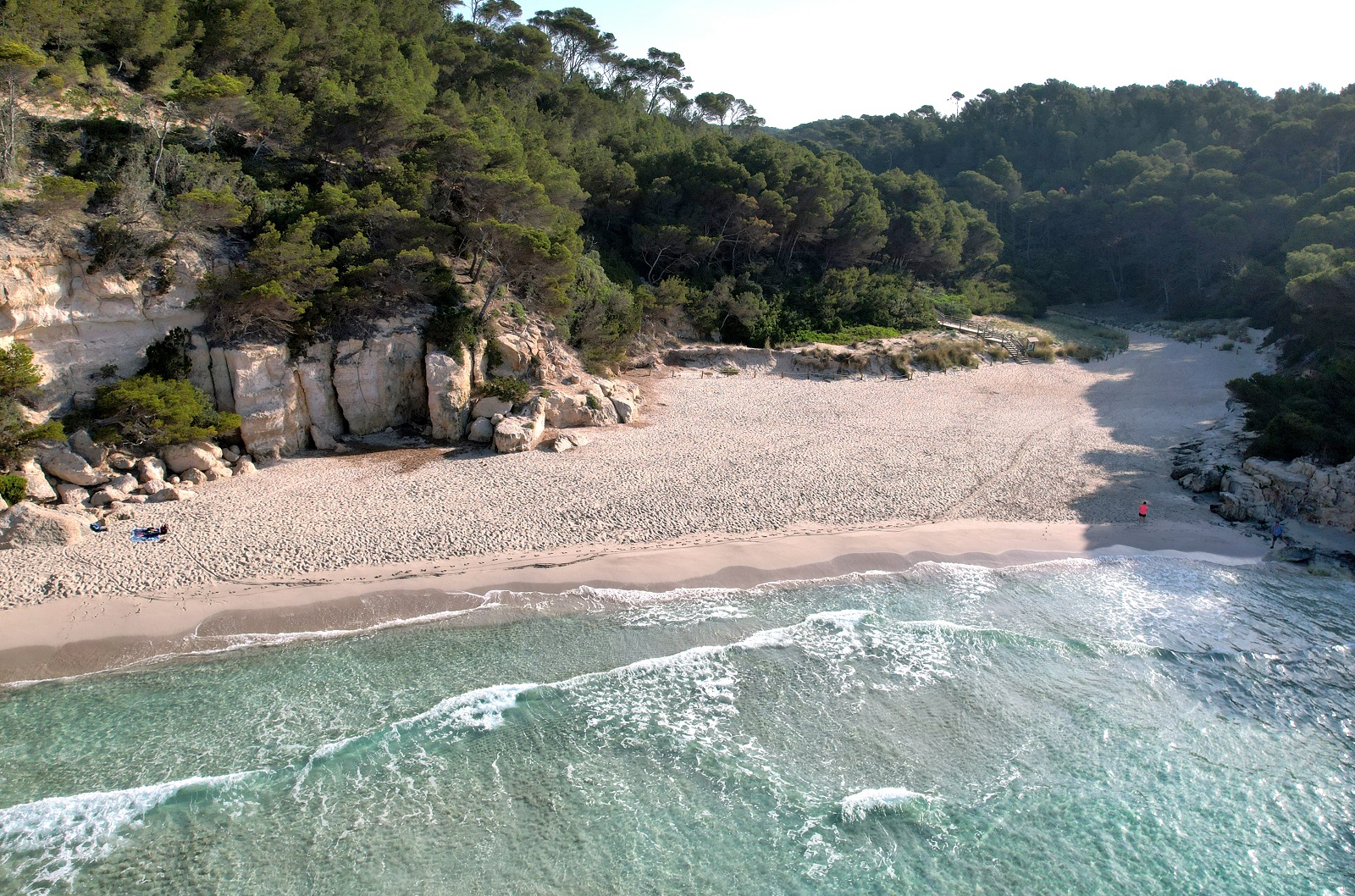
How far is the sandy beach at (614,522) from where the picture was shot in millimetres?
12055

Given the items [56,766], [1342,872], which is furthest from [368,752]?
A: [1342,872]

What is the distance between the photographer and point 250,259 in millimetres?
17297

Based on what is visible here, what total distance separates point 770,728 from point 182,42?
83.4 ft

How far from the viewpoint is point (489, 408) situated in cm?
1945

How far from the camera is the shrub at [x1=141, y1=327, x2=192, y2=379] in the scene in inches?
642

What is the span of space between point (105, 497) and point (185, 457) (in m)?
1.73

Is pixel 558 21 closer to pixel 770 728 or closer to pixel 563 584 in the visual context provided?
pixel 563 584

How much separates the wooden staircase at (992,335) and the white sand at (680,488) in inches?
308

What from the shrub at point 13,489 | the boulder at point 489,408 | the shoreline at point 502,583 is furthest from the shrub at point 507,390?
the shrub at point 13,489

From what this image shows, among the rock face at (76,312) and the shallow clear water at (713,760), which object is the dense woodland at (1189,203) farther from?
the rock face at (76,312)

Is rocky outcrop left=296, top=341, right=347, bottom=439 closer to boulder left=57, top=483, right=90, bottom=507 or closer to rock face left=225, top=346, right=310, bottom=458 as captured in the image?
rock face left=225, top=346, right=310, bottom=458

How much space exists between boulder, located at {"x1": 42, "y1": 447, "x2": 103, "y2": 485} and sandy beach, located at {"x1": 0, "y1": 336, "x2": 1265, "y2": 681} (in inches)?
63.2

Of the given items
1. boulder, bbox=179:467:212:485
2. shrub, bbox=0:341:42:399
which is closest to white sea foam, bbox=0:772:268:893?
boulder, bbox=179:467:212:485

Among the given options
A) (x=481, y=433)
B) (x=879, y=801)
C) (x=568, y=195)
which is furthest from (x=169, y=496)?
(x=568, y=195)
